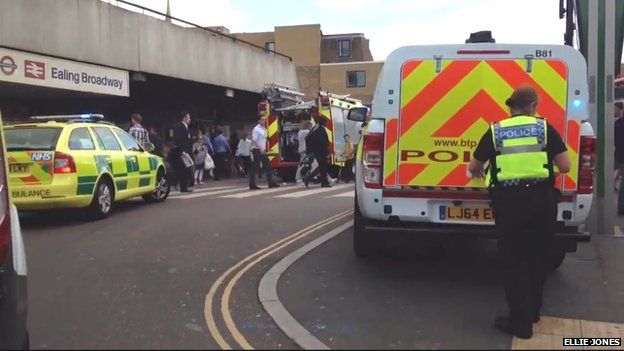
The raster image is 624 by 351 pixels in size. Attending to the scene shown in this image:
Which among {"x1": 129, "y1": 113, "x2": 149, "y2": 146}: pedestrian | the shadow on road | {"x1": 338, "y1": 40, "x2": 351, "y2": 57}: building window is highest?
{"x1": 338, "y1": 40, "x2": 351, "y2": 57}: building window

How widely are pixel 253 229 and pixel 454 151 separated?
387 centimetres

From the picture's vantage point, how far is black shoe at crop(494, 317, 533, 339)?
4.36m

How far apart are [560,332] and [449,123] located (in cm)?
190

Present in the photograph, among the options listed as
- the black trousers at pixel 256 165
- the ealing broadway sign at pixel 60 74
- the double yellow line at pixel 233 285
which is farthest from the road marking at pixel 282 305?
the ealing broadway sign at pixel 60 74

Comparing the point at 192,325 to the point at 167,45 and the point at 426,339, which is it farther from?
the point at 167,45

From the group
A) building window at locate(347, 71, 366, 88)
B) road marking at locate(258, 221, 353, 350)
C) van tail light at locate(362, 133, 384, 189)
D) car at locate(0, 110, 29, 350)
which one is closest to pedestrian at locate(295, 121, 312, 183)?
road marking at locate(258, 221, 353, 350)

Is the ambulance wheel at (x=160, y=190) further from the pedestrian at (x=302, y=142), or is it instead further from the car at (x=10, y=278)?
the car at (x=10, y=278)

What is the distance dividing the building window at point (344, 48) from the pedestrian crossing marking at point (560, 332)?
62.4m

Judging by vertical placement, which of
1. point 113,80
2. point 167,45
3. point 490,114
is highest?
point 167,45

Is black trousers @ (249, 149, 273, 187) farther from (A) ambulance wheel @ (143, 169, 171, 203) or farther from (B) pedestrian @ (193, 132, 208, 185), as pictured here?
(A) ambulance wheel @ (143, 169, 171, 203)

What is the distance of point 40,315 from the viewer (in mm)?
4887

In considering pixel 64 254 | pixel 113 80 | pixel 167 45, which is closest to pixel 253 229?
pixel 64 254

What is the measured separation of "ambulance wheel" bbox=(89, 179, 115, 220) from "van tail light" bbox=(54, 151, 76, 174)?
598mm

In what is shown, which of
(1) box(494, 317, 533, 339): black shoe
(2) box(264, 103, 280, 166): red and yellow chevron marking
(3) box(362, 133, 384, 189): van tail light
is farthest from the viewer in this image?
(2) box(264, 103, 280, 166): red and yellow chevron marking
